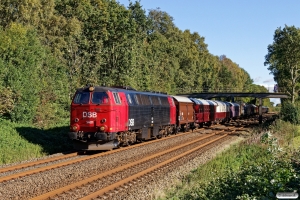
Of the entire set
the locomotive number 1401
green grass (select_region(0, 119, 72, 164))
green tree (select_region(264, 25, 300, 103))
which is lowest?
green grass (select_region(0, 119, 72, 164))

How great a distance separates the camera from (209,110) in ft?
150

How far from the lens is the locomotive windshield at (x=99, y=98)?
63.9ft

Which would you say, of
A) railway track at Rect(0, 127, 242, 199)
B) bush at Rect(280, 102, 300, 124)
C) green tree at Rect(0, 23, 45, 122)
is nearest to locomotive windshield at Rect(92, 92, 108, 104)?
railway track at Rect(0, 127, 242, 199)

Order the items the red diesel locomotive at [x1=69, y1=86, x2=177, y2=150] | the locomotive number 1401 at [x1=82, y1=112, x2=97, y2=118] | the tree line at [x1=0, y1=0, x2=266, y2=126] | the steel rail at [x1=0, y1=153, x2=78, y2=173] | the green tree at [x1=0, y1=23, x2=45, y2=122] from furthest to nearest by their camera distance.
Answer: the tree line at [x1=0, y1=0, x2=266, y2=126], the green tree at [x1=0, y1=23, x2=45, y2=122], the locomotive number 1401 at [x1=82, y1=112, x2=97, y2=118], the red diesel locomotive at [x1=69, y1=86, x2=177, y2=150], the steel rail at [x1=0, y1=153, x2=78, y2=173]

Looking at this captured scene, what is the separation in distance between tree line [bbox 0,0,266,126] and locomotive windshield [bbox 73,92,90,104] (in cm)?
682

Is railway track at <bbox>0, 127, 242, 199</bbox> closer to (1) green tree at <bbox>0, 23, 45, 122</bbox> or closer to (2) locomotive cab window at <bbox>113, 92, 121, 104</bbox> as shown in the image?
(2) locomotive cab window at <bbox>113, 92, 121, 104</bbox>

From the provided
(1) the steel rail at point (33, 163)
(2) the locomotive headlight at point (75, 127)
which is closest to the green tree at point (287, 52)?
(2) the locomotive headlight at point (75, 127)

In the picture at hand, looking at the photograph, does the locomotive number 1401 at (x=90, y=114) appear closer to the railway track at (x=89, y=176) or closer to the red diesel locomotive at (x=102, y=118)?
the red diesel locomotive at (x=102, y=118)

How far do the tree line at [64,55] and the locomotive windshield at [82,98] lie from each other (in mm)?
6820

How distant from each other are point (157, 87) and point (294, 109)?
115 feet

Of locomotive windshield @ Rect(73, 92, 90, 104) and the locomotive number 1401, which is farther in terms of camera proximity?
locomotive windshield @ Rect(73, 92, 90, 104)

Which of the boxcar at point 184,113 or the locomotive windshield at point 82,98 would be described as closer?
the locomotive windshield at point 82,98

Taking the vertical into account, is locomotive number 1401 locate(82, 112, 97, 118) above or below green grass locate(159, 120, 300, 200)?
above

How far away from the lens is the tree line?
87.3ft
